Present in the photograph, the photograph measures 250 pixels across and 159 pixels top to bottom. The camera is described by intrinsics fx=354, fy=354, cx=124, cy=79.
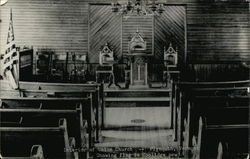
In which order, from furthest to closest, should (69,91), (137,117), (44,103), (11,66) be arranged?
(11,66) < (137,117) < (69,91) < (44,103)

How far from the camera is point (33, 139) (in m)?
Answer: 3.33

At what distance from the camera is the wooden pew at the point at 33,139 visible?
10.6 ft

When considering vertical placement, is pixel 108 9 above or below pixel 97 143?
above

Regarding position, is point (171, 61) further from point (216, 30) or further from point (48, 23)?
point (48, 23)

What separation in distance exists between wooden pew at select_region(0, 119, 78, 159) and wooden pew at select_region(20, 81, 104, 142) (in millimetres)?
1998

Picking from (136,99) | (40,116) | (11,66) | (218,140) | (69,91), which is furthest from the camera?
(136,99)

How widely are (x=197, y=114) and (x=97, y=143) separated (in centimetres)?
201

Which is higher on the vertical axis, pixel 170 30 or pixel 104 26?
pixel 104 26

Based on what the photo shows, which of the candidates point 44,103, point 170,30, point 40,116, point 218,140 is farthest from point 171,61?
point 218,140

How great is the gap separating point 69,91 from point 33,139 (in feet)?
7.50

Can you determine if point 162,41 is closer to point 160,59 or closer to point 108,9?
point 160,59

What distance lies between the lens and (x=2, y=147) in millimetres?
3348

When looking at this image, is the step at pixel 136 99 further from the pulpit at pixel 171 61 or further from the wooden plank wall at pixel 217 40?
the wooden plank wall at pixel 217 40

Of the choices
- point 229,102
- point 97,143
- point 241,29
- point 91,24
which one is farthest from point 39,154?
point 241,29
